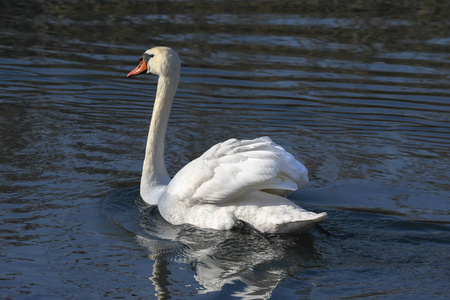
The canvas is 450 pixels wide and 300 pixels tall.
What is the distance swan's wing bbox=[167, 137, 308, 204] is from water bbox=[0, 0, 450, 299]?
379 mm

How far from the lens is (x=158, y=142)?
7.95m

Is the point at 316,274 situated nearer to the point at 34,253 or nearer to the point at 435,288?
the point at 435,288

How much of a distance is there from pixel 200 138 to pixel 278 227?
11.0 feet

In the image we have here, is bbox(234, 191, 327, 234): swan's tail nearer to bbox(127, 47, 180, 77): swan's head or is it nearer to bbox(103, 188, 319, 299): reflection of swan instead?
bbox(103, 188, 319, 299): reflection of swan

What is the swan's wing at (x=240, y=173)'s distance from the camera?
6411 mm

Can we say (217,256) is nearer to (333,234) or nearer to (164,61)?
(333,234)

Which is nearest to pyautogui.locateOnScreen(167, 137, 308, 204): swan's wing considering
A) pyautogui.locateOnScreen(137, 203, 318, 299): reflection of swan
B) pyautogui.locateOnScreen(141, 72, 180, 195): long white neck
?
pyautogui.locateOnScreen(137, 203, 318, 299): reflection of swan

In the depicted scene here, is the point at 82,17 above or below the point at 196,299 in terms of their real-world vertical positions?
above

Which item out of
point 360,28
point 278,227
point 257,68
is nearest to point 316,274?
point 278,227

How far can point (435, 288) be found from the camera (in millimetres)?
5617

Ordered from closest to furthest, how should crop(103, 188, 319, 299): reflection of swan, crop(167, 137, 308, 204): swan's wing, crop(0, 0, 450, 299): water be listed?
crop(103, 188, 319, 299): reflection of swan → crop(0, 0, 450, 299): water → crop(167, 137, 308, 204): swan's wing

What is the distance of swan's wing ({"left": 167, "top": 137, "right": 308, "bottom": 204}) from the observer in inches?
252

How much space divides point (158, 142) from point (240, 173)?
1694 mm

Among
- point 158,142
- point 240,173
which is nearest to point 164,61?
point 158,142
